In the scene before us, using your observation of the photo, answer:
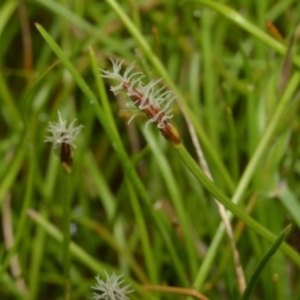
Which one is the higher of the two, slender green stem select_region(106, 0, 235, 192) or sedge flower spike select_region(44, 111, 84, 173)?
slender green stem select_region(106, 0, 235, 192)

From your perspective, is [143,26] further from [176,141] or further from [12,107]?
[176,141]

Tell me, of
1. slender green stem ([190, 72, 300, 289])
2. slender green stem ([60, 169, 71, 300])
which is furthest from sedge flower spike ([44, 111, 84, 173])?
slender green stem ([190, 72, 300, 289])

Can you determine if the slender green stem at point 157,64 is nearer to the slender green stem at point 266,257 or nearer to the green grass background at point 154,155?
the green grass background at point 154,155

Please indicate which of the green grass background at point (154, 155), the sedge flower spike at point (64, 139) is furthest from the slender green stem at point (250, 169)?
the sedge flower spike at point (64, 139)

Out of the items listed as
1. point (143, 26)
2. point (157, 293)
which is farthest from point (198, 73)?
point (157, 293)

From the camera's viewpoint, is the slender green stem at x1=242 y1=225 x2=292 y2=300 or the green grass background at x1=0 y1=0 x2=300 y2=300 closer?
the slender green stem at x1=242 y1=225 x2=292 y2=300

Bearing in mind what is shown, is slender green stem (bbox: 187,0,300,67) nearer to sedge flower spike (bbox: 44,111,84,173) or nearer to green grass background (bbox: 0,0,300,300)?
green grass background (bbox: 0,0,300,300)
